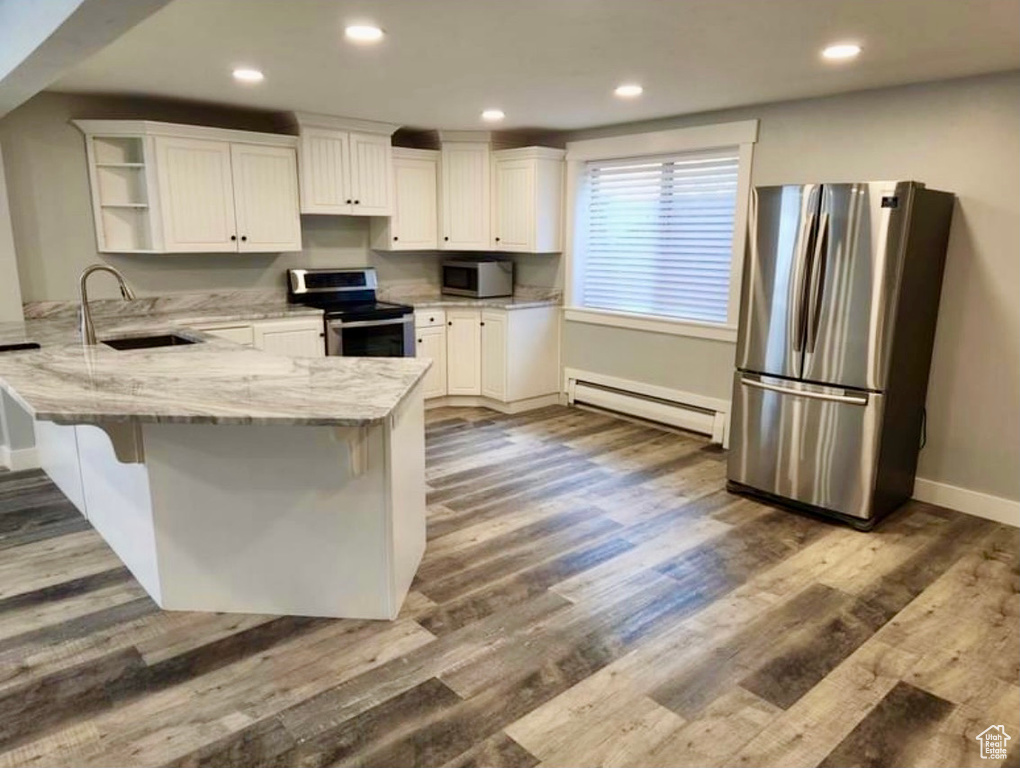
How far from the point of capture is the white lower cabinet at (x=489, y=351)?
18.0 feet

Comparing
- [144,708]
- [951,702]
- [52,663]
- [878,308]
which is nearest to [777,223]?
[878,308]

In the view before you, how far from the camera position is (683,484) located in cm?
404

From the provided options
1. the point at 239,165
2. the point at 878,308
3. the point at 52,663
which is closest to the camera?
the point at 52,663

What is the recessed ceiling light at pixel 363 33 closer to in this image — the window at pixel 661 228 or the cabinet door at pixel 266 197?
the cabinet door at pixel 266 197

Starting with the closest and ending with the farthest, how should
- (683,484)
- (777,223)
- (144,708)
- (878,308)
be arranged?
1. (144,708)
2. (878,308)
3. (777,223)
4. (683,484)

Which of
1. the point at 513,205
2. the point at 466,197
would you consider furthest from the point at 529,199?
the point at 466,197

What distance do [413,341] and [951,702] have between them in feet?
13.4

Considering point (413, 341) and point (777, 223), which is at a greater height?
point (777, 223)

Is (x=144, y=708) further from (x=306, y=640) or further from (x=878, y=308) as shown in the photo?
(x=878, y=308)

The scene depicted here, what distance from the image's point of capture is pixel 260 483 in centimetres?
244

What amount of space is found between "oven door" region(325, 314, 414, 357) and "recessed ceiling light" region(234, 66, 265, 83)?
5.53ft

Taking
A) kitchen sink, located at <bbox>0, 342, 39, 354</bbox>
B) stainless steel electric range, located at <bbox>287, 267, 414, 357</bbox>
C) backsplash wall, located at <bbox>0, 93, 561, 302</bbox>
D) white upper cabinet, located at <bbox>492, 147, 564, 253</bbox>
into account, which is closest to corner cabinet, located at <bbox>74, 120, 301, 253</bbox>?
backsplash wall, located at <bbox>0, 93, 561, 302</bbox>

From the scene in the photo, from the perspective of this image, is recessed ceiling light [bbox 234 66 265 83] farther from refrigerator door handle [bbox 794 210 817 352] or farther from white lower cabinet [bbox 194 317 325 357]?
refrigerator door handle [bbox 794 210 817 352]

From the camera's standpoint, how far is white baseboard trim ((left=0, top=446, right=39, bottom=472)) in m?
4.02
